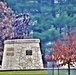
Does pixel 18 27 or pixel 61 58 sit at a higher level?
pixel 18 27

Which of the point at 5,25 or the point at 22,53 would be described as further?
the point at 5,25

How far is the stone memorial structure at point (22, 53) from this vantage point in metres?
28.4

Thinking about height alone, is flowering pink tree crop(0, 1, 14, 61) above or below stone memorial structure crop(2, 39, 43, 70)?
above

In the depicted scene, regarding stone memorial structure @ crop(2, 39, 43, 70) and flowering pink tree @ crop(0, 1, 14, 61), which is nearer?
stone memorial structure @ crop(2, 39, 43, 70)

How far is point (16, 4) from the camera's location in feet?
181

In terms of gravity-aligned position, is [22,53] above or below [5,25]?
below

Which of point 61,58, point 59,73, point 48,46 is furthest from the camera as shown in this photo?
point 48,46

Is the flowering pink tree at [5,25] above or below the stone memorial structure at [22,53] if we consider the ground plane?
above

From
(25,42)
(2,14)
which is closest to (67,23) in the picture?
(2,14)

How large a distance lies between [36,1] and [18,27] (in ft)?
75.7

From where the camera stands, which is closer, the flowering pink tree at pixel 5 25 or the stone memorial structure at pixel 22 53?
the stone memorial structure at pixel 22 53

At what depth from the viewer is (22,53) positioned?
28.6 metres

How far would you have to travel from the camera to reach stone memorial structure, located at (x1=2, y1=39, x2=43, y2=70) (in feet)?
93.3

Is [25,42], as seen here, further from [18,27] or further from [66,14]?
[66,14]
